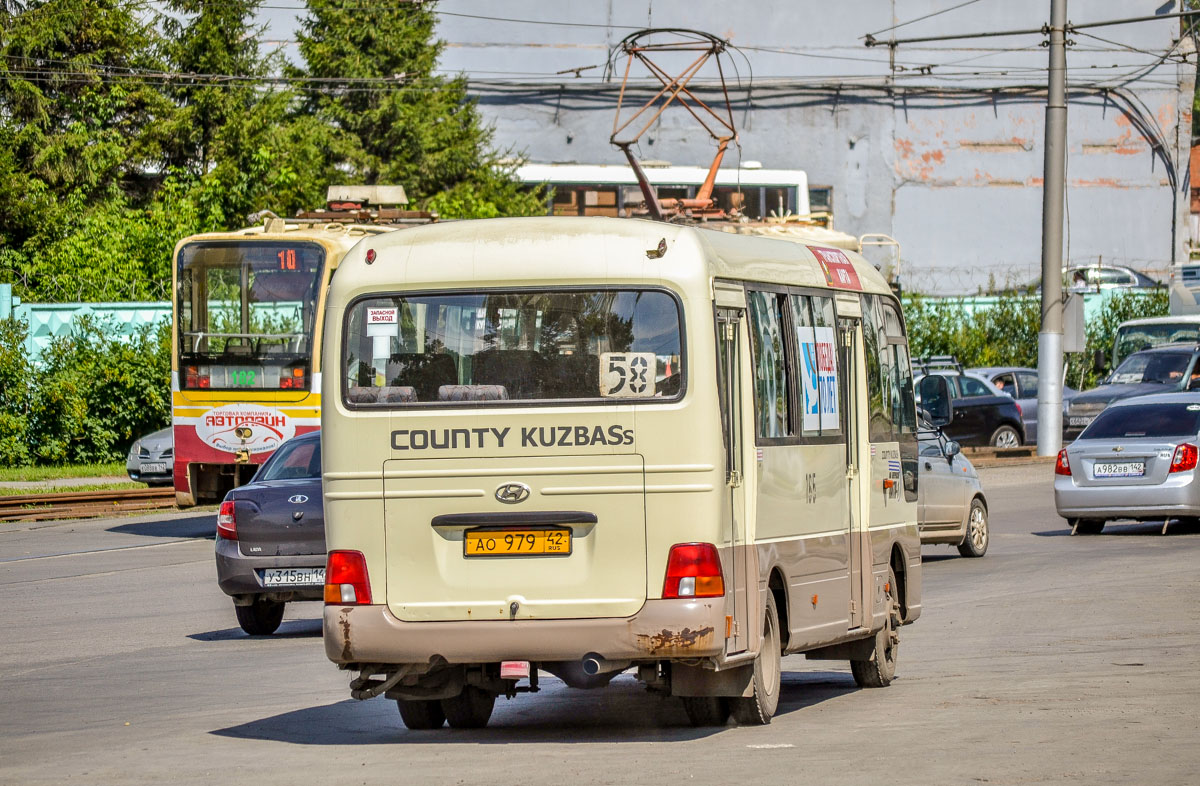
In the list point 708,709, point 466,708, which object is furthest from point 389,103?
point 708,709

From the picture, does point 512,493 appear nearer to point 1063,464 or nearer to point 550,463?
point 550,463

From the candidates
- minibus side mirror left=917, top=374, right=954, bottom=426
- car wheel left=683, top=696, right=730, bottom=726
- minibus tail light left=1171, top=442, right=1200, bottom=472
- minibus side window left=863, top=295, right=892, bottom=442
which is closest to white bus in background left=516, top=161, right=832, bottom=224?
minibus tail light left=1171, top=442, right=1200, bottom=472

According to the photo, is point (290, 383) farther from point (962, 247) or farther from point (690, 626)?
point (962, 247)

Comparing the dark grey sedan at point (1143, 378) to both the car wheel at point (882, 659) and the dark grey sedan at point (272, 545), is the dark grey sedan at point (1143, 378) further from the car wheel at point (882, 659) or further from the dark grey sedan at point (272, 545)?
the car wheel at point (882, 659)

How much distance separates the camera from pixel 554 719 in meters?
10.3

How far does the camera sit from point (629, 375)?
8.98m

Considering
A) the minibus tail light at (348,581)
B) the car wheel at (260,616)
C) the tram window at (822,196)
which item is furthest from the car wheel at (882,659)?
the tram window at (822,196)

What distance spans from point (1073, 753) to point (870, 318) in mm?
3710

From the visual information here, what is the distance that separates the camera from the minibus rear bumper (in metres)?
8.73

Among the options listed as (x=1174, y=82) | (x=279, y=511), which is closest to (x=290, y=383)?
(x=279, y=511)

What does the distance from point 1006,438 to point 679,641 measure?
2853 centimetres

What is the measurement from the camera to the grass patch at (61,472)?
3322 centimetres

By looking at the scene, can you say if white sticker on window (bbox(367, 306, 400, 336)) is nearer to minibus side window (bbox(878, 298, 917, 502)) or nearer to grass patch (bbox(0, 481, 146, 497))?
minibus side window (bbox(878, 298, 917, 502))

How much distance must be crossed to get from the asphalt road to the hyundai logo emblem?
1204 mm
